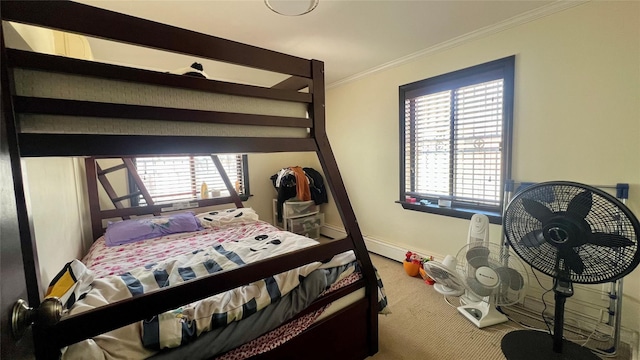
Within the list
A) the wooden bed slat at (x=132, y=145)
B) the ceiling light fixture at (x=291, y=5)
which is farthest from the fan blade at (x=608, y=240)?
the ceiling light fixture at (x=291, y=5)

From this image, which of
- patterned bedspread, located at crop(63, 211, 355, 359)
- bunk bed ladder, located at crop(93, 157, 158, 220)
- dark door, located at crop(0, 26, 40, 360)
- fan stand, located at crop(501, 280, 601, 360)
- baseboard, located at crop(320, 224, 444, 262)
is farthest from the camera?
baseboard, located at crop(320, 224, 444, 262)

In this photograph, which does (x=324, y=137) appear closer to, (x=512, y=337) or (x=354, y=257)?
(x=354, y=257)

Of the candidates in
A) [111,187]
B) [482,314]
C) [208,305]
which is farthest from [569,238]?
[111,187]

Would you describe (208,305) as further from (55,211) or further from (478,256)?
(478,256)

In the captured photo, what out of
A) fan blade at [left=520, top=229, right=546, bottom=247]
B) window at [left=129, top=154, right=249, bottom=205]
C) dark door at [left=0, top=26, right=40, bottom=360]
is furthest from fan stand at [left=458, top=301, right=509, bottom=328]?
window at [left=129, top=154, right=249, bottom=205]

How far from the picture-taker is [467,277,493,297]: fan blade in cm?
179

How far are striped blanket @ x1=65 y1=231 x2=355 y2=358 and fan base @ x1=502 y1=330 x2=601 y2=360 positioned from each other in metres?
1.16

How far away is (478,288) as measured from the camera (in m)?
1.82

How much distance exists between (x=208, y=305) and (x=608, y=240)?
1868mm

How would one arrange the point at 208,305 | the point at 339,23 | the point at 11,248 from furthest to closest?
the point at 339,23 < the point at 208,305 < the point at 11,248

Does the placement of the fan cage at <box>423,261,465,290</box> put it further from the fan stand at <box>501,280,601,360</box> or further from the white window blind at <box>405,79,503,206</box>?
the white window blind at <box>405,79,503,206</box>

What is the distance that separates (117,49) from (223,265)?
2258 mm

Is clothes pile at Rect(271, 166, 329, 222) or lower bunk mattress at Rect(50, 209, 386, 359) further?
clothes pile at Rect(271, 166, 329, 222)

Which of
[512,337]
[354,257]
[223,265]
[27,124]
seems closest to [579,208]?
[512,337]
